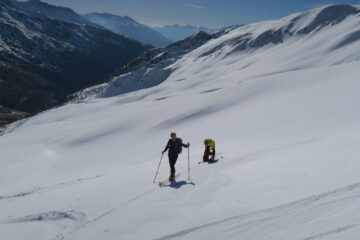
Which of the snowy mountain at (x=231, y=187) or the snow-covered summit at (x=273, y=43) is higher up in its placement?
the snow-covered summit at (x=273, y=43)

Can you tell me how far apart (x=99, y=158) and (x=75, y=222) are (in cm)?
2018

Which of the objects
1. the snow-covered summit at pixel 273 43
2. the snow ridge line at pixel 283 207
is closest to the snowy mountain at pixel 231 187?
the snow ridge line at pixel 283 207

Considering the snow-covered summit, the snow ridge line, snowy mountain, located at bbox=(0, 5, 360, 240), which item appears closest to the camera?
snowy mountain, located at bbox=(0, 5, 360, 240)

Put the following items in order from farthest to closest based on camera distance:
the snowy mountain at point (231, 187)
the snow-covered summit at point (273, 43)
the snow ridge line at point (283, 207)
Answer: the snow-covered summit at point (273, 43) → the snow ridge line at point (283, 207) → the snowy mountain at point (231, 187)

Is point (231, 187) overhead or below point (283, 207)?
overhead

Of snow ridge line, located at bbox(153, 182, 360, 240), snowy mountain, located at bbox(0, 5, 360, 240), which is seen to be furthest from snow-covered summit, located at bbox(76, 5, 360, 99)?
snow ridge line, located at bbox(153, 182, 360, 240)

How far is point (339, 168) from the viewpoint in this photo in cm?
1031

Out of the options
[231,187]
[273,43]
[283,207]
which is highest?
[273,43]

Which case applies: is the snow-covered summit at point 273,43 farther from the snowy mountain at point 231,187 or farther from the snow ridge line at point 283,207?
the snow ridge line at point 283,207

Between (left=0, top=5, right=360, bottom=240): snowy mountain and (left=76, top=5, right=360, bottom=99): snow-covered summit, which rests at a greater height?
(left=76, top=5, right=360, bottom=99): snow-covered summit

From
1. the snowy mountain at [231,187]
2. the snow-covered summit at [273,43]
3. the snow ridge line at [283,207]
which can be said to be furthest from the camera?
the snow-covered summit at [273,43]

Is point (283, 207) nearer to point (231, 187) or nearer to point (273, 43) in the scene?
point (231, 187)

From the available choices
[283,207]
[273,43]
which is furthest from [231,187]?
[273,43]

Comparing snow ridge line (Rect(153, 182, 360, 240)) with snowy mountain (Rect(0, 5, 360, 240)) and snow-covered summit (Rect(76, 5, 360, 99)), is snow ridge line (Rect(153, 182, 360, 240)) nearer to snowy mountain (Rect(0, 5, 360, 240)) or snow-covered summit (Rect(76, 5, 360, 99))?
snowy mountain (Rect(0, 5, 360, 240))
